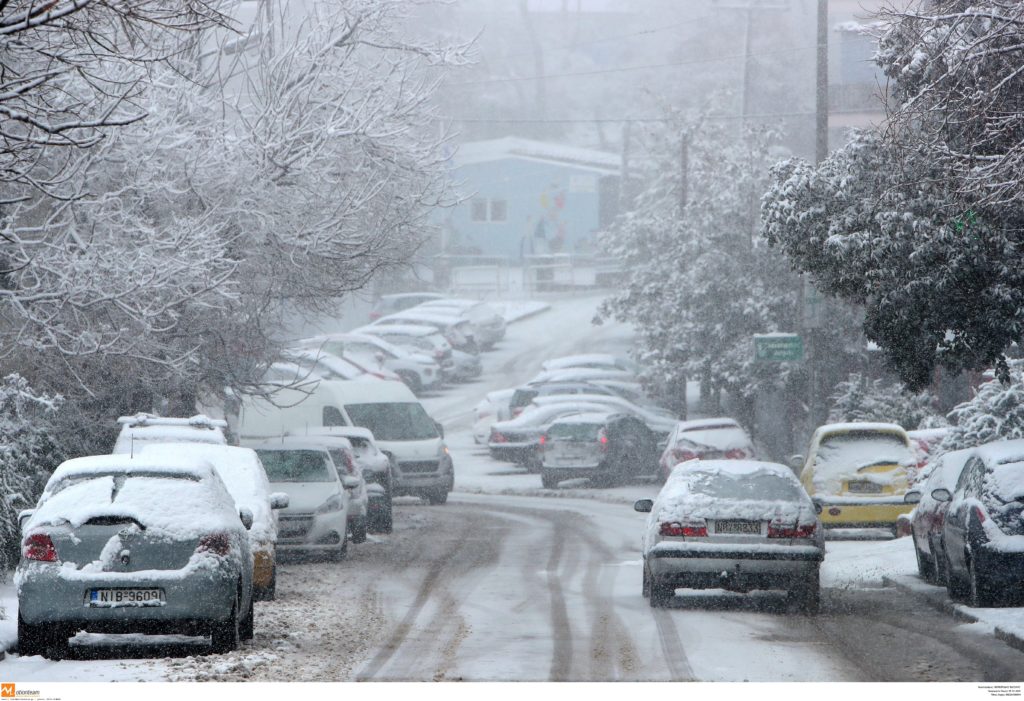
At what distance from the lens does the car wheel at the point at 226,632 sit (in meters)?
11.7

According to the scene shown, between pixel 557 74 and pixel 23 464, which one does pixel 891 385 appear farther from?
pixel 23 464

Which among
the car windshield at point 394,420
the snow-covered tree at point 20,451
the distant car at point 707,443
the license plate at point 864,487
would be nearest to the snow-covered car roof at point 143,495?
the snow-covered tree at point 20,451

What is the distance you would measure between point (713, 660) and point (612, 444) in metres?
21.9

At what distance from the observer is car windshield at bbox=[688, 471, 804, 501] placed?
15.4m

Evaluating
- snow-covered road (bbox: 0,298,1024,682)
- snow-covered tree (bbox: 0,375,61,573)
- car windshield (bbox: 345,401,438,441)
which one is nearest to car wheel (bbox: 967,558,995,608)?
snow-covered road (bbox: 0,298,1024,682)

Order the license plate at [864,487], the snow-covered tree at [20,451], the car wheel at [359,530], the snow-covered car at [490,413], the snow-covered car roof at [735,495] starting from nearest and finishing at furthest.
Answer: the snow-covered car roof at [735,495], the snow-covered tree at [20,451], the license plate at [864,487], the car wheel at [359,530], the snow-covered car at [490,413]

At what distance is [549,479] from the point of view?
33781mm

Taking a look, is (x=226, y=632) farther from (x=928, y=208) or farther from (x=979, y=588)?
(x=928, y=208)

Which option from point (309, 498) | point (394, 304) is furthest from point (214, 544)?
point (394, 304)

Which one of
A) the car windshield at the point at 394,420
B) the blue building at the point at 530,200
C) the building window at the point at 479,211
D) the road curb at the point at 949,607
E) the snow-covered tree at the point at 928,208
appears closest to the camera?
the road curb at the point at 949,607

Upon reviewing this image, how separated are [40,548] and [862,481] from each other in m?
13.4

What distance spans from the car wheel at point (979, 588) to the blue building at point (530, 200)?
21.3 m

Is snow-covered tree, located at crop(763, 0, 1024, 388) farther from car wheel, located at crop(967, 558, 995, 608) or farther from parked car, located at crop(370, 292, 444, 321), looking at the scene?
parked car, located at crop(370, 292, 444, 321)

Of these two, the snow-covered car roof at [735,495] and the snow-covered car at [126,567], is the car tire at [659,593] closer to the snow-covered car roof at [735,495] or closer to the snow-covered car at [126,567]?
the snow-covered car roof at [735,495]
